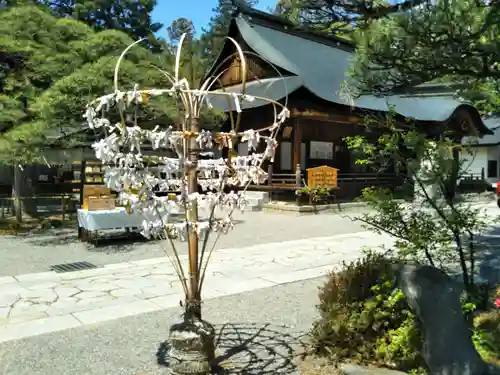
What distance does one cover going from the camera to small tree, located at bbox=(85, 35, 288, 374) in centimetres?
280

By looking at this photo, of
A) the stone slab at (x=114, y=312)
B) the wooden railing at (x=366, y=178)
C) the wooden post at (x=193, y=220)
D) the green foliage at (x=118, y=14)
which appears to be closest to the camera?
the wooden post at (x=193, y=220)

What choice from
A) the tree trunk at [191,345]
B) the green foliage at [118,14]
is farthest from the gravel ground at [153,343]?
the green foliage at [118,14]

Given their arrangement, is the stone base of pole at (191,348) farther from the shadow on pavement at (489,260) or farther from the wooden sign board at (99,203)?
the wooden sign board at (99,203)

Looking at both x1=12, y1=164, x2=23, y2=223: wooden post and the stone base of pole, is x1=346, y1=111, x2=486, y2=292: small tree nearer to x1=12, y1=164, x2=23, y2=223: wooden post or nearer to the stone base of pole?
the stone base of pole

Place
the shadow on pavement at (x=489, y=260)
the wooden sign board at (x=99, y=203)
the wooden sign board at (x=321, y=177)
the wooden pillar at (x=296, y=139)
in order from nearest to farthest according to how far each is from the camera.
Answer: the shadow on pavement at (x=489, y=260) → the wooden sign board at (x=99, y=203) → the wooden sign board at (x=321, y=177) → the wooden pillar at (x=296, y=139)

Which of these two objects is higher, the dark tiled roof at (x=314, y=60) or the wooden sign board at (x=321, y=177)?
the dark tiled roof at (x=314, y=60)

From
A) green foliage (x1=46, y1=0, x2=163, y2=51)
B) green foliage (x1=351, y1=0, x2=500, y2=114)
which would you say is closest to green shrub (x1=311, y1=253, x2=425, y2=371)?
green foliage (x1=351, y1=0, x2=500, y2=114)

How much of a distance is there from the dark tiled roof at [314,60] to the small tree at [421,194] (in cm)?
1112

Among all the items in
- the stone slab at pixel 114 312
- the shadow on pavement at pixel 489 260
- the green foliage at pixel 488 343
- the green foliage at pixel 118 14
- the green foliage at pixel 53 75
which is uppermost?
the green foliage at pixel 118 14

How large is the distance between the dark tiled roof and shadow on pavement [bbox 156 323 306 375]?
11745 mm

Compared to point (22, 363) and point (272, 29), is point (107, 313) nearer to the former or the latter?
point (22, 363)

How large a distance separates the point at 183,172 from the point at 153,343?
2.04 m

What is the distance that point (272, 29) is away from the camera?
763 inches

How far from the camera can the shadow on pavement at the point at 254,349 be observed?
3.61m
